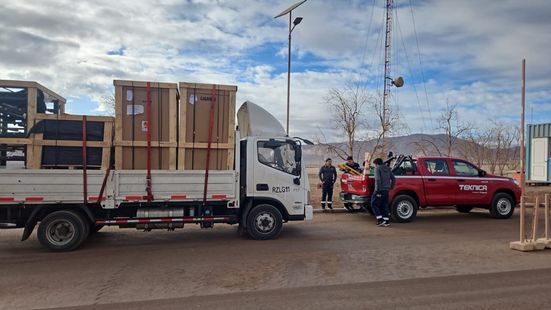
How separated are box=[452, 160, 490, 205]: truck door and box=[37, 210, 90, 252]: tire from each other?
956 cm

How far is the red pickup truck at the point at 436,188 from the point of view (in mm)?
11477

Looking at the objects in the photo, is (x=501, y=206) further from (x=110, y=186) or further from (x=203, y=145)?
(x=110, y=186)

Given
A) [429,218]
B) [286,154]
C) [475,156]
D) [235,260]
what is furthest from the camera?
[475,156]

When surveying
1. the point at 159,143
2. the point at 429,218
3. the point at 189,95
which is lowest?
the point at 429,218

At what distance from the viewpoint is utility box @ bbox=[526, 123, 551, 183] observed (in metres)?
21.9

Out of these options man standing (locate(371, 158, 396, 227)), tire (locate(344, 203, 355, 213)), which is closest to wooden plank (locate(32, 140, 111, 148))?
man standing (locate(371, 158, 396, 227))

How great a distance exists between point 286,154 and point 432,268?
12.4 ft

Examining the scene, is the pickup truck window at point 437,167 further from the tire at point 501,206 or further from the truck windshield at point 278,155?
the truck windshield at point 278,155

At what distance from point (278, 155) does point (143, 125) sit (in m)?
2.79

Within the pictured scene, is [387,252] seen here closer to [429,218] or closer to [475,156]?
[429,218]

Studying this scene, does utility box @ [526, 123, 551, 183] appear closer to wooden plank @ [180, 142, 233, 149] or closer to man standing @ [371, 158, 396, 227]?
man standing @ [371, 158, 396, 227]

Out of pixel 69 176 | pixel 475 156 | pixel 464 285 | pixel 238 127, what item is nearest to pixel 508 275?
pixel 464 285

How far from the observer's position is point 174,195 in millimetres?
8070

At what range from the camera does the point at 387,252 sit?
24.9 feet
